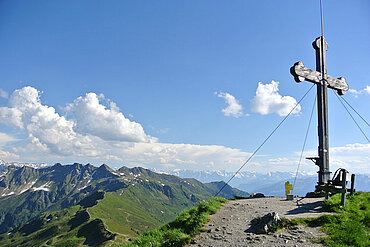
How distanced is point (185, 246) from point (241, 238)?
2097 millimetres

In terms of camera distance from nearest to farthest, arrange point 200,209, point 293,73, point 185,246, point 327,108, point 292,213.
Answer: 1. point 185,246
2. point 292,213
3. point 200,209
4. point 293,73
5. point 327,108

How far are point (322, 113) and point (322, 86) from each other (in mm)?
2091

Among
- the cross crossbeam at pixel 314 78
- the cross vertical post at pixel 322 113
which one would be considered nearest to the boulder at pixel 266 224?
the cross vertical post at pixel 322 113

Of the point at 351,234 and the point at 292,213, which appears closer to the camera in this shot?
the point at 351,234

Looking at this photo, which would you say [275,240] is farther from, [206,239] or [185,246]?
[185,246]

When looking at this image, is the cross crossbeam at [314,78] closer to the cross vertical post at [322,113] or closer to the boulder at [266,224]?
the cross vertical post at [322,113]

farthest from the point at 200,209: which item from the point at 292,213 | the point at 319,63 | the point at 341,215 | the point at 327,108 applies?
the point at 319,63

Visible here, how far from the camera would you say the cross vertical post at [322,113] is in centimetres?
1593

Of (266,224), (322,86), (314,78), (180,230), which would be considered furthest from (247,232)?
(322,86)

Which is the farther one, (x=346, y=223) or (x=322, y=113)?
(x=322, y=113)

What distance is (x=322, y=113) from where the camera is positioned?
16.7 m

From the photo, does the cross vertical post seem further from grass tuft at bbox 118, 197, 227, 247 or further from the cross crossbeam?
grass tuft at bbox 118, 197, 227, 247

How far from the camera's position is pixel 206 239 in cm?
870

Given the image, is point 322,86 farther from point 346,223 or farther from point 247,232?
point 247,232
